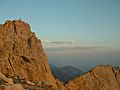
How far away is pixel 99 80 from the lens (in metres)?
114

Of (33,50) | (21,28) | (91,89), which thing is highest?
(21,28)

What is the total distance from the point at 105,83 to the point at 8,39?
4918 centimetres

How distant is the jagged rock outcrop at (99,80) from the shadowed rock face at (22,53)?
18.7m

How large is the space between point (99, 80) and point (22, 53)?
4485 centimetres

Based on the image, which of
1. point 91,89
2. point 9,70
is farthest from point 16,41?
point 91,89

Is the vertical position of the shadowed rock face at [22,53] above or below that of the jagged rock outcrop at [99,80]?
above

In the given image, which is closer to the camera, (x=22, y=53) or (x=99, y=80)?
(x=22, y=53)

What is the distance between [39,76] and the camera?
243 feet

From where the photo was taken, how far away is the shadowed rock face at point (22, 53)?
65062 millimetres

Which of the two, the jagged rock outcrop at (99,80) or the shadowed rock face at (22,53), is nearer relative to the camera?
the shadowed rock face at (22,53)

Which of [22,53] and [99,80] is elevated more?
[22,53]

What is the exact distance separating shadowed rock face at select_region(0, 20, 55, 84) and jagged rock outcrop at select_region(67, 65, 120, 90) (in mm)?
18709

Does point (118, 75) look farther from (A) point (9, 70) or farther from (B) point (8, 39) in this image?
(A) point (9, 70)

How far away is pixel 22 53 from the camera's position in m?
77.8
